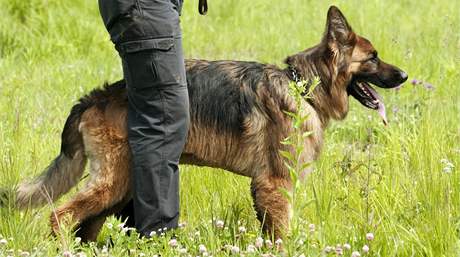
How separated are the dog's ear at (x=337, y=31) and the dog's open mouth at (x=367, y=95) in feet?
0.89

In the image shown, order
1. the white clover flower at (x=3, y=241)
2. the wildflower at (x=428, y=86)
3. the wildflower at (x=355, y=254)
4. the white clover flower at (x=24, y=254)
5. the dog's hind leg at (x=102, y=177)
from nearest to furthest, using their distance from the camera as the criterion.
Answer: the wildflower at (x=355, y=254) < the white clover flower at (x=24, y=254) < the white clover flower at (x=3, y=241) < the dog's hind leg at (x=102, y=177) < the wildflower at (x=428, y=86)

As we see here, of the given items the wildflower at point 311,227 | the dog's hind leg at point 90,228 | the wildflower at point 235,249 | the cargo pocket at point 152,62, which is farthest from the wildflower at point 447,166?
the dog's hind leg at point 90,228

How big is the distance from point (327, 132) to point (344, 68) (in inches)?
Result: 75.9

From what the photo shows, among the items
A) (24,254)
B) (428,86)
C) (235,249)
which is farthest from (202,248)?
(428,86)

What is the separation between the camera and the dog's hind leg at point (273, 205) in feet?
14.7

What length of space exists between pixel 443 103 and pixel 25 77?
3.70m

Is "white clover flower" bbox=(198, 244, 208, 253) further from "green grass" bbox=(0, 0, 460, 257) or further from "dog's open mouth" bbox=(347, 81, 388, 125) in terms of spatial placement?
"dog's open mouth" bbox=(347, 81, 388, 125)

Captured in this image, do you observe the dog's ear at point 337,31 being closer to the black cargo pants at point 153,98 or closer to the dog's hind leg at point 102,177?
the black cargo pants at point 153,98

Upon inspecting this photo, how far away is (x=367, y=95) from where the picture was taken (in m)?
4.91

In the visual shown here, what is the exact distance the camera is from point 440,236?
12.1ft

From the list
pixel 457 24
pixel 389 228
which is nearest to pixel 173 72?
pixel 389 228

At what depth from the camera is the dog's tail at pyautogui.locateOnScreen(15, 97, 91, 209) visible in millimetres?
4418

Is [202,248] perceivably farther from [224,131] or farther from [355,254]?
[224,131]

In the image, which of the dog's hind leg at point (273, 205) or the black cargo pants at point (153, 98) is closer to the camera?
the black cargo pants at point (153, 98)
